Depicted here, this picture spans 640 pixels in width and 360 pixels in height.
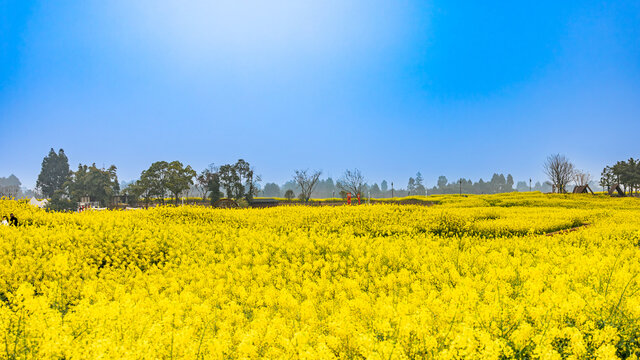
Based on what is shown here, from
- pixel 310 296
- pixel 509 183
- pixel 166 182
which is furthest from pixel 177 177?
pixel 509 183

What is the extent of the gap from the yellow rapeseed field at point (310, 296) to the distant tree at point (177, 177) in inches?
1584

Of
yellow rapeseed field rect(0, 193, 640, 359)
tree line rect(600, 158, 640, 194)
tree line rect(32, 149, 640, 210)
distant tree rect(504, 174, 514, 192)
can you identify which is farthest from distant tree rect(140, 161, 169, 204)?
distant tree rect(504, 174, 514, 192)

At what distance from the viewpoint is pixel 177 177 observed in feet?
159

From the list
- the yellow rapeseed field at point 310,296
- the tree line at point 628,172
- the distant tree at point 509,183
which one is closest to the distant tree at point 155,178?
the yellow rapeseed field at point 310,296

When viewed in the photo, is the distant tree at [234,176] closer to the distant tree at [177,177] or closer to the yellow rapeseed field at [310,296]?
the distant tree at [177,177]

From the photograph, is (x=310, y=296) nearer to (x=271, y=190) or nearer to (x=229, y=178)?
(x=229, y=178)

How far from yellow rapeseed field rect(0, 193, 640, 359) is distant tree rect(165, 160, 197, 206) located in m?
40.2

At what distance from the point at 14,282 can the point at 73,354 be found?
452 cm

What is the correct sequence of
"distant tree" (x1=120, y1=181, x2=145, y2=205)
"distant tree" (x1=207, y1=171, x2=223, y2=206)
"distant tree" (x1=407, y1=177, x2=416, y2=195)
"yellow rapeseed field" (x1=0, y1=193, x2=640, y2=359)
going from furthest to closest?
"distant tree" (x1=407, y1=177, x2=416, y2=195) < "distant tree" (x1=120, y1=181, x2=145, y2=205) < "distant tree" (x1=207, y1=171, x2=223, y2=206) < "yellow rapeseed field" (x1=0, y1=193, x2=640, y2=359)

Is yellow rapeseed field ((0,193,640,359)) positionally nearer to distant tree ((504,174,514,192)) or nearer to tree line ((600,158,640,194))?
tree line ((600,158,640,194))

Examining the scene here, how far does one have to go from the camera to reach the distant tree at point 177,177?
48.0 metres

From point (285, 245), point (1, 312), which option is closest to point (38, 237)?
point (1, 312)

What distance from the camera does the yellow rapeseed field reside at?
2.46 meters

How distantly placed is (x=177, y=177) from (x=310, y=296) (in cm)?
4834
